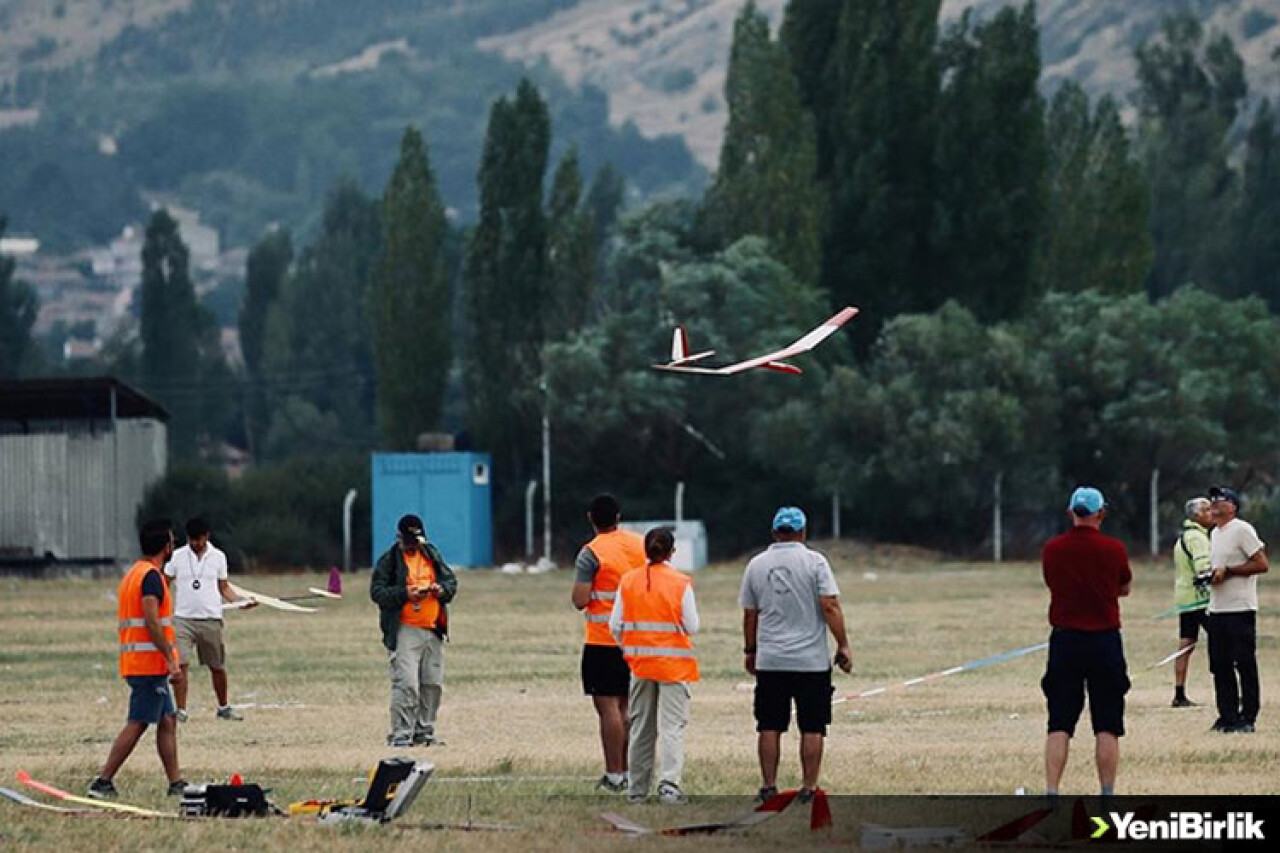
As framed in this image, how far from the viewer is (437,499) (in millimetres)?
68750

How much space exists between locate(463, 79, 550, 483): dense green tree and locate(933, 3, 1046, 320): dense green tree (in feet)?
34.3

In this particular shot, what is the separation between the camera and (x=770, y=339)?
69.8 metres

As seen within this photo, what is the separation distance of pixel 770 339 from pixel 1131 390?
8.81 metres

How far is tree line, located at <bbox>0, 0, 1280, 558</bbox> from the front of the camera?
67.0 meters

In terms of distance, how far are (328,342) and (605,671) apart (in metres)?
121

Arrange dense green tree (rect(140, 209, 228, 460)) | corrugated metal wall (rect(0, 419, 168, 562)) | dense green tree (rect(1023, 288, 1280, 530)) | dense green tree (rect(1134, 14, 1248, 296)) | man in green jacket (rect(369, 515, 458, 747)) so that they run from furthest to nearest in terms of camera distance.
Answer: dense green tree (rect(140, 209, 228, 460)) → dense green tree (rect(1134, 14, 1248, 296)) → dense green tree (rect(1023, 288, 1280, 530)) → corrugated metal wall (rect(0, 419, 168, 562)) → man in green jacket (rect(369, 515, 458, 747))

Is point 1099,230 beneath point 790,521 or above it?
above

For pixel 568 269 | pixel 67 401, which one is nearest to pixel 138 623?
pixel 67 401

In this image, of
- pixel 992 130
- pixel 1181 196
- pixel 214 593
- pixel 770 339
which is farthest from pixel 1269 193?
pixel 214 593

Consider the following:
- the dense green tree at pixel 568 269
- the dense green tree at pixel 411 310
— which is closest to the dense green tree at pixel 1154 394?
the dense green tree at pixel 568 269

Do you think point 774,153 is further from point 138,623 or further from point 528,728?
point 138,623

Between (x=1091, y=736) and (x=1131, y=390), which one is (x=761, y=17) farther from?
(x=1091, y=736)

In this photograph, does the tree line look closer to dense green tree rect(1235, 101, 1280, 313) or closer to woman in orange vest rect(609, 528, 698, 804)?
dense green tree rect(1235, 101, 1280, 313)

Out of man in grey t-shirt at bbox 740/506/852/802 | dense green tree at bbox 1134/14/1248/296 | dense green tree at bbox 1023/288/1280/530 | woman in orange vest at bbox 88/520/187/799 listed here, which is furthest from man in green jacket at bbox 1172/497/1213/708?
dense green tree at bbox 1134/14/1248/296
